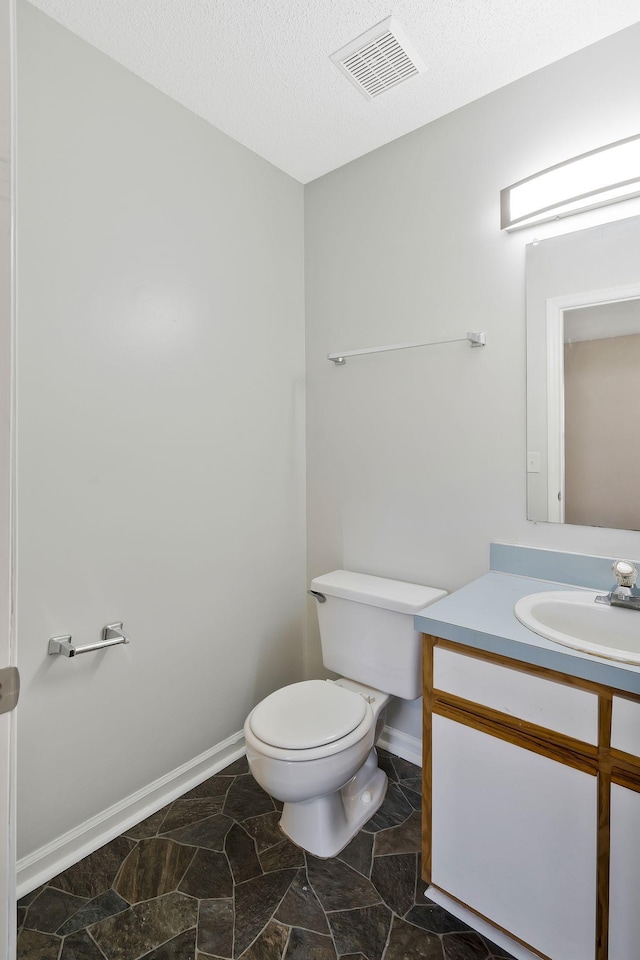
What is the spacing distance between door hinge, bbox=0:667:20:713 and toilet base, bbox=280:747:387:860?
1.11 metres

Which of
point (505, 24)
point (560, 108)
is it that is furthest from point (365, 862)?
point (505, 24)

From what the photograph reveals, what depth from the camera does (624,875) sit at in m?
1.06

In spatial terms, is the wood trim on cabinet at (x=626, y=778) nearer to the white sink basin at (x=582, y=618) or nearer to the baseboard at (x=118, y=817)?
the white sink basin at (x=582, y=618)

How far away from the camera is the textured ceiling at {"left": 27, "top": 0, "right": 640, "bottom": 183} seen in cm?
144

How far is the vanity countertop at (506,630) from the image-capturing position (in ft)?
3.48

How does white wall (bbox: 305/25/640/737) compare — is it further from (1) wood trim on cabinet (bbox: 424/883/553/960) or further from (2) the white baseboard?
(1) wood trim on cabinet (bbox: 424/883/553/960)

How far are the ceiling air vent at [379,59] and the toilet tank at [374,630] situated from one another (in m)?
1.82

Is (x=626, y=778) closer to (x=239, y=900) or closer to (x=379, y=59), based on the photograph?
(x=239, y=900)

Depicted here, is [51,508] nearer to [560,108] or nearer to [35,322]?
[35,322]

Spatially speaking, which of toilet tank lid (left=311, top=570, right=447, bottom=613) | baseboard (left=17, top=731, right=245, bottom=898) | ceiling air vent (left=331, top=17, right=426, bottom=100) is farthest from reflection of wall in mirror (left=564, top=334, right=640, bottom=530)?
baseboard (left=17, top=731, right=245, bottom=898)

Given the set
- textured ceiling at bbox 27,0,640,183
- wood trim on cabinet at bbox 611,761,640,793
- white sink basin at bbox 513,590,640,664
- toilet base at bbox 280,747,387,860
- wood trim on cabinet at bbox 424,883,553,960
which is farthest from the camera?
toilet base at bbox 280,747,387,860

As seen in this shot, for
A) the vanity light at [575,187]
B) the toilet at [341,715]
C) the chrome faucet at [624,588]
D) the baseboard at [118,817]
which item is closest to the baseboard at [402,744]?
the toilet at [341,715]

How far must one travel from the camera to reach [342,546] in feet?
7.61

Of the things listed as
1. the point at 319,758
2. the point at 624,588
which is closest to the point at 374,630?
the point at 319,758
